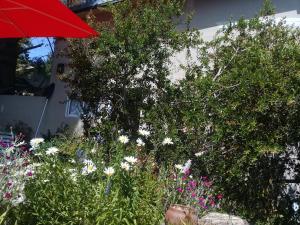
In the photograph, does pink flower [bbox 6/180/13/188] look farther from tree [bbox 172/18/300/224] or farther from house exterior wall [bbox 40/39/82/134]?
house exterior wall [bbox 40/39/82/134]

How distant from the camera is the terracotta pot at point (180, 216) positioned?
4.89 m

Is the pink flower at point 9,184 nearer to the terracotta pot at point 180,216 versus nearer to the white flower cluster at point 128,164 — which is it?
the white flower cluster at point 128,164

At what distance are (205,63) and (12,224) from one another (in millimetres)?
4609

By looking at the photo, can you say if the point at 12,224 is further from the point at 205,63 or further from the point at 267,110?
the point at 205,63

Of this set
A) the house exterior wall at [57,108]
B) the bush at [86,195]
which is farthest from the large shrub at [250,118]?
the house exterior wall at [57,108]

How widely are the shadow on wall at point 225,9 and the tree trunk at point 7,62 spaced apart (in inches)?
351

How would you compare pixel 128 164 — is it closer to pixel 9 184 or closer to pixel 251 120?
pixel 9 184

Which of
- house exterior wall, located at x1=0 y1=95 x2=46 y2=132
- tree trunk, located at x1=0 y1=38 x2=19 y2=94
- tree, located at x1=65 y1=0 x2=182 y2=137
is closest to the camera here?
tree, located at x1=65 y1=0 x2=182 y2=137

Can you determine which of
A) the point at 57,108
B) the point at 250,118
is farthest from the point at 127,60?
the point at 57,108

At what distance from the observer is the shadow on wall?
32.2 feet

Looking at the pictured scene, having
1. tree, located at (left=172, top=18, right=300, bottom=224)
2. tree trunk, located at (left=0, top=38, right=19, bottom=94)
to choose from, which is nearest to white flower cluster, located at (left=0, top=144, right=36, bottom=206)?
tree, located at (left=172, top=18, right=300, bottom=224)

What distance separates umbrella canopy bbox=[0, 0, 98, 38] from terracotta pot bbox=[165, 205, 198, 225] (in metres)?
2.03

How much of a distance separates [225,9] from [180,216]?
273 inches

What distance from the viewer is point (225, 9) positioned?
10.8 meters
